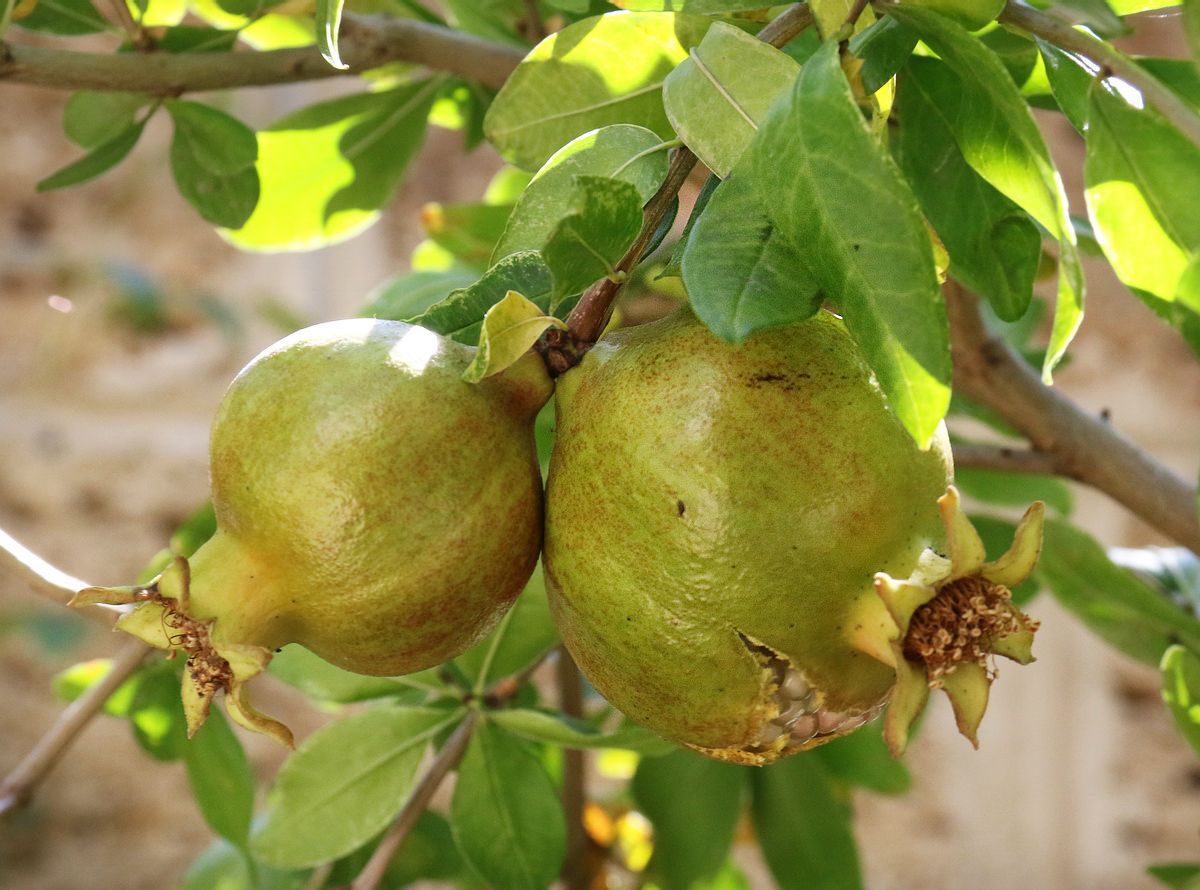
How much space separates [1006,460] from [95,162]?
541 millimetres

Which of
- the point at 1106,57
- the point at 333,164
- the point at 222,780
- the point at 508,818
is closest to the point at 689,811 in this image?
the point at 508,818

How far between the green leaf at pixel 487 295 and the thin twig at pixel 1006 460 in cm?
36

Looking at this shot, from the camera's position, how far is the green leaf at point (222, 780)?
664 mm

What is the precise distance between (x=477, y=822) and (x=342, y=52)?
422 millimetres

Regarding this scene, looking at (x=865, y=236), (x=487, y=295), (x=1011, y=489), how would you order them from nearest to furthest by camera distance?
(x=865, y=236) < (x=487, y=295) < (x=1011, y=489)

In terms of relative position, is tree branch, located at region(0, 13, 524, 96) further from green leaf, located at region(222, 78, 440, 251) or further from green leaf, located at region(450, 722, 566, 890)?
green leaf, located at region(450, 722, 566, 890)

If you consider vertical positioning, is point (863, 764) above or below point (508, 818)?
below

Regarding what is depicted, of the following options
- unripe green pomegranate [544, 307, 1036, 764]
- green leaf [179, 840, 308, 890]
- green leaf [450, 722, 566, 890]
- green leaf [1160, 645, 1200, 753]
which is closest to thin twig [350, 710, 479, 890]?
green leaf [450, 722, 566, 890]

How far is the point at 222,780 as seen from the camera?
67 centimetres

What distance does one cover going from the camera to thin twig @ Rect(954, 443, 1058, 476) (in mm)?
677

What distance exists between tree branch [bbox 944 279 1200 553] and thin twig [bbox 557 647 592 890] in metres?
0.31

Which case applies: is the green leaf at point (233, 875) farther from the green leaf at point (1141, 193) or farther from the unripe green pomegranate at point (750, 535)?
the green leaf at point (1141, 193)

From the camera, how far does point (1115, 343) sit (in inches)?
48.3

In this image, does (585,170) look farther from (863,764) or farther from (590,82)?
(863,764)
